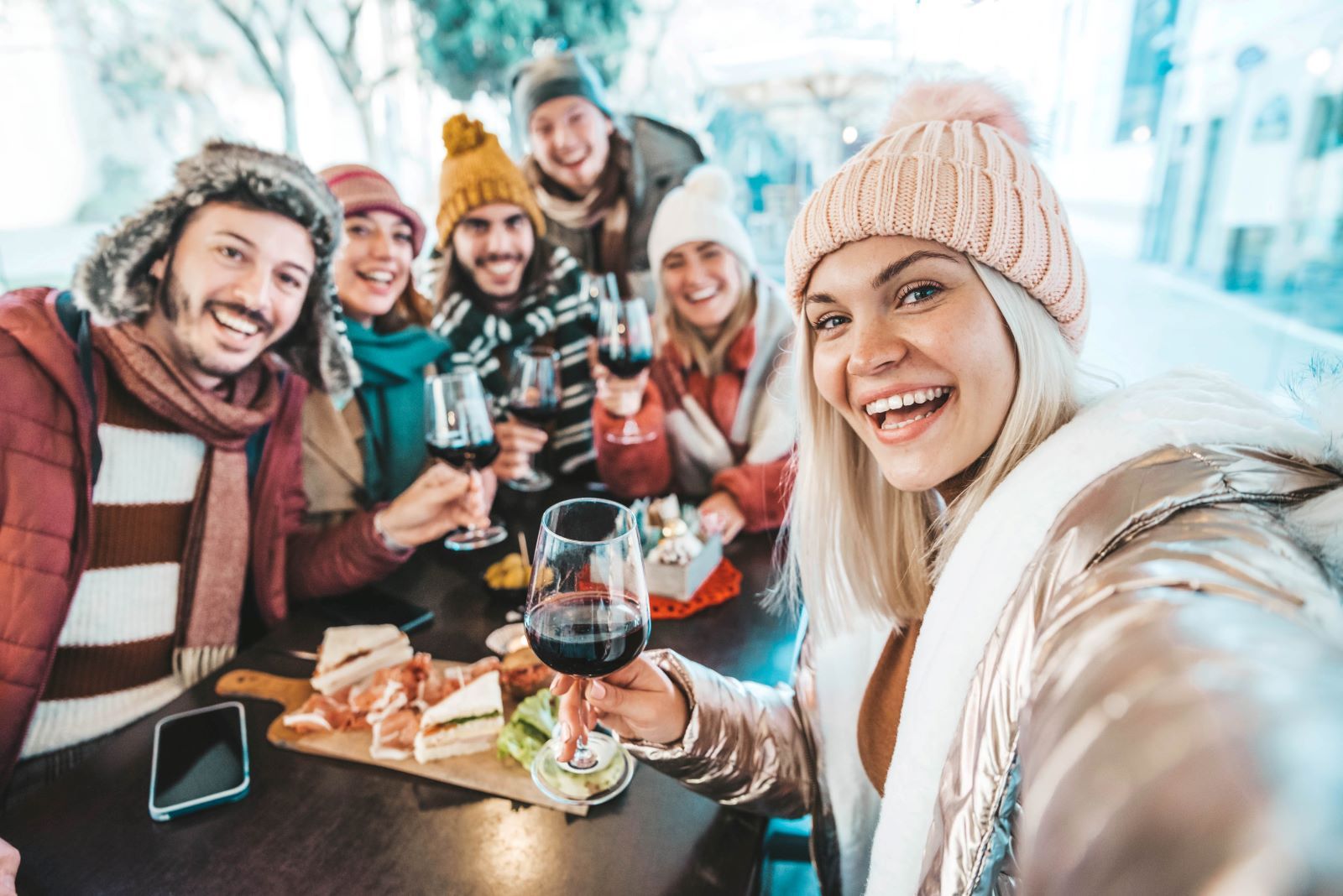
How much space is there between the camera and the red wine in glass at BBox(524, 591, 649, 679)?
79 cm

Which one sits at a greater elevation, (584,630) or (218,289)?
(218,289)

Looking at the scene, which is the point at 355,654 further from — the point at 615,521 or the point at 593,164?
the point at 593,164

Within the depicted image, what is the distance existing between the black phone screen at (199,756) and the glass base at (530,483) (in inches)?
46.0

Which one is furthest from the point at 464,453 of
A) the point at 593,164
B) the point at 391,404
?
the point at 593,164

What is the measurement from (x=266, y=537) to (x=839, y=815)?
1356 millimetres

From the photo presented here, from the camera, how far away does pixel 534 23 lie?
3.58 metres

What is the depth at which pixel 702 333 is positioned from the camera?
2.44 metres

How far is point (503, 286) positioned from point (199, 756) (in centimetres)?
190

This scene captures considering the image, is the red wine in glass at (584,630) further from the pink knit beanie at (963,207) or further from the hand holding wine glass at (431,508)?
the hand holding wine glass at (431,508)

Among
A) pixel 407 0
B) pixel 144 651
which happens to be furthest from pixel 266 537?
pixel 407 0

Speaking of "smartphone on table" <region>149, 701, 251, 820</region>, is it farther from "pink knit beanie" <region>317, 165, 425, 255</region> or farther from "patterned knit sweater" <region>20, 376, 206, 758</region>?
"pink knit beanie" <region>317, 165, 425, 255</region>

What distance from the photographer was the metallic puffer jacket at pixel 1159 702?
0.29 metres

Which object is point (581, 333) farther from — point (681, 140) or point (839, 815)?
point (839, 815)

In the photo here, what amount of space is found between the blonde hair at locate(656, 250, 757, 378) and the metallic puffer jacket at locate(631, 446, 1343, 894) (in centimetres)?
182
